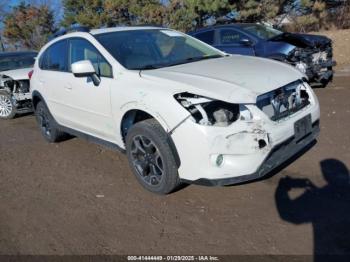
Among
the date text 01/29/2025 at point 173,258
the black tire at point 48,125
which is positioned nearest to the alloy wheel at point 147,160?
the date text 01/29/2025 at point 173,258

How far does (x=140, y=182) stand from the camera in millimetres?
4695

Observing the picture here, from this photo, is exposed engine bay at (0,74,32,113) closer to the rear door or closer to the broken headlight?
the rear door

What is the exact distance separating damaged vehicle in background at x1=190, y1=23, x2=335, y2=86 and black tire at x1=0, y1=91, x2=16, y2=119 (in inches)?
201

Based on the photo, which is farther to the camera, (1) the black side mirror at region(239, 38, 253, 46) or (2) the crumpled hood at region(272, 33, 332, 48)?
(1) the black side mirror at region(239, 38, 253, 46)

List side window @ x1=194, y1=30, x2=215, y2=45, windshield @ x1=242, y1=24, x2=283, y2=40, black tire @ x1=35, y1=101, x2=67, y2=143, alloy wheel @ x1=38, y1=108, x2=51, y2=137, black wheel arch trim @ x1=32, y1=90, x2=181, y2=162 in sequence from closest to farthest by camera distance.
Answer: black wheel arch trim @ x1=32, y1=90, x2=181, y2=162, black tire @ x1=35, y1=101, x2=67, y2=143, alloy wheel @ x1=38, y1=108, x2=51, y2=137, windshield @ x1=242, y1=24, x2=283, y2=40, side window @ x1=194, y1=30, x2=215, y2=45

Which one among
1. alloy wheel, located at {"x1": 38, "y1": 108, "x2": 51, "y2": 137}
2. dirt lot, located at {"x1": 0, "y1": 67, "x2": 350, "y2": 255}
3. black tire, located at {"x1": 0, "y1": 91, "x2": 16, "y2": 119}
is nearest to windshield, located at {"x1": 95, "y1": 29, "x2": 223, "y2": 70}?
dirt lot, located at {"x1": 0, "y1": 67, "x2": 350, "y2": 255}

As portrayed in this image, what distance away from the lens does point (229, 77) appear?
4.16 m

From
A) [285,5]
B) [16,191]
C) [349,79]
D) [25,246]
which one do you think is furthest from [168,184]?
[285,5]

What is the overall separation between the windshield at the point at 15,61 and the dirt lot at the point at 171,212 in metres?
4.92

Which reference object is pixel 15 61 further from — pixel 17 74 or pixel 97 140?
pixel 97 140

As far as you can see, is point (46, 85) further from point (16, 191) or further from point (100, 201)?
point (100, 201)

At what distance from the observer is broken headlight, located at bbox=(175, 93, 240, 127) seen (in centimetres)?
385

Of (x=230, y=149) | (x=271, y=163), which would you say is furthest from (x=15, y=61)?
(x=271, y=163)

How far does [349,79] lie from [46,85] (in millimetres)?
7714
